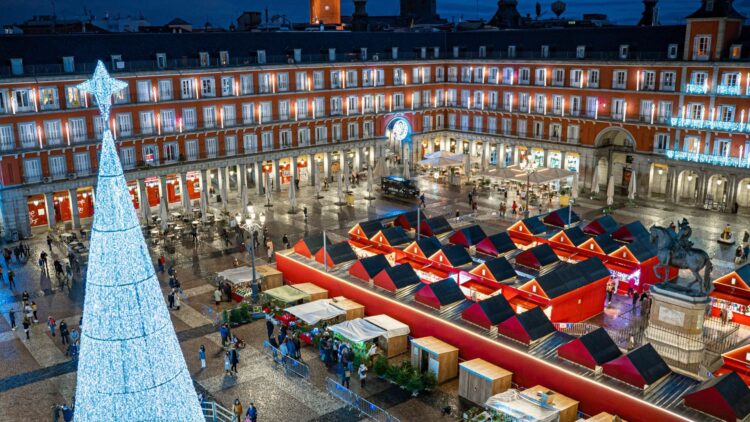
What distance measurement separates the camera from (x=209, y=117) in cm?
6144

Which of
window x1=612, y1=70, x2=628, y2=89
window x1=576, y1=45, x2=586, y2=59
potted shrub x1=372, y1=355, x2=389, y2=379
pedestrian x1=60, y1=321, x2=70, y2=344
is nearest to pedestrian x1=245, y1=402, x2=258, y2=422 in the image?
potted shrub x1=372, y1=355, x2=389, y2=379

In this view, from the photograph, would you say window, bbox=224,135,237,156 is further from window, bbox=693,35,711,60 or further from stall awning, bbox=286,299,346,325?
window, bbox=693,35,711,60

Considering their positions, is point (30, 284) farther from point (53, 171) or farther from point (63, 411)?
point (63, 411)

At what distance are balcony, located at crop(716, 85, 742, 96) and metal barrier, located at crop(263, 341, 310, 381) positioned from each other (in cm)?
4632

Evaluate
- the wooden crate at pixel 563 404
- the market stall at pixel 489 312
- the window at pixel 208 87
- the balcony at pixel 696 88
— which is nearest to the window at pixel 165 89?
the window at pixel 208 87

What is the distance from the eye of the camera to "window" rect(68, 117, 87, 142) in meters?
53.1

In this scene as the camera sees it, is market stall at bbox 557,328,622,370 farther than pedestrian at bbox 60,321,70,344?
No

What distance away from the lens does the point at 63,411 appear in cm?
2514

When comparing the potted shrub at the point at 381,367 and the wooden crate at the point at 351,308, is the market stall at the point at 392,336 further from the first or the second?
the wooden crate at the point at 351,308

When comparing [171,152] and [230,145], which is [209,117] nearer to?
[230,145]

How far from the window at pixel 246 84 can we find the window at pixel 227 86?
1.07 metres

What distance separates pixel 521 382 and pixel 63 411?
18.7 m

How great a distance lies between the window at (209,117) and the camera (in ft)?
200

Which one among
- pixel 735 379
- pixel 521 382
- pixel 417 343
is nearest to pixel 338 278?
pixel 417 343
